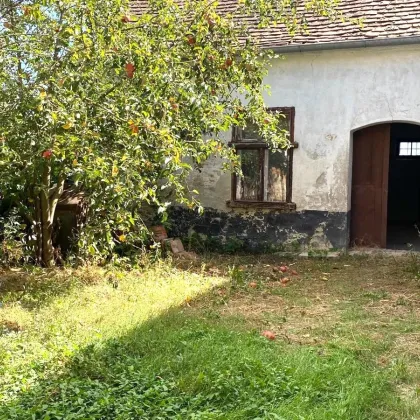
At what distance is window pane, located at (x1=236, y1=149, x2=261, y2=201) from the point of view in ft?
31.8

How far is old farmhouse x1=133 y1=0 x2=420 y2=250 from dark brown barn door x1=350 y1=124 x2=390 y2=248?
2 cm

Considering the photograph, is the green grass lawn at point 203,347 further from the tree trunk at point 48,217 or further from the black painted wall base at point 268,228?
the black painted wall base at point 268,228

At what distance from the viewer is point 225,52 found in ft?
21.0

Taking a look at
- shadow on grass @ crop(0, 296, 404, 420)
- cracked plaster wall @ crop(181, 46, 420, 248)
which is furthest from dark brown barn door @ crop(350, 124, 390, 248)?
shadow on grass @ crop(0, 296, 404, 420)

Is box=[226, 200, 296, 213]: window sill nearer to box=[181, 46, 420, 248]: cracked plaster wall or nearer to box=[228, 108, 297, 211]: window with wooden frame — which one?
box=[228, 108, 297, 211]: window with wooden frame

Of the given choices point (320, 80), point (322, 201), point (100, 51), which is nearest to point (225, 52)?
point (100, 51)

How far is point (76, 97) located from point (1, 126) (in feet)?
2.92

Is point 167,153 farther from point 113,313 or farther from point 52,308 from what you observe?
point 52,308

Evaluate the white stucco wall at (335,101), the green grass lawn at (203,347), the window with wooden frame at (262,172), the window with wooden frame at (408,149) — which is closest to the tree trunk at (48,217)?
the green grass lawn at (203,347)

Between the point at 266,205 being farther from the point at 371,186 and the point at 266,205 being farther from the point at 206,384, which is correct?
the point at 206,384

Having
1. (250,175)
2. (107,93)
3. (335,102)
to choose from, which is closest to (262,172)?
(250,175)

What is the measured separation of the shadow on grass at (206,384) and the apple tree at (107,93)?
135 cm

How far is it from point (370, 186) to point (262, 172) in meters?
2.00

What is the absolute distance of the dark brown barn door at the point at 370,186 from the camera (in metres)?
9.25
